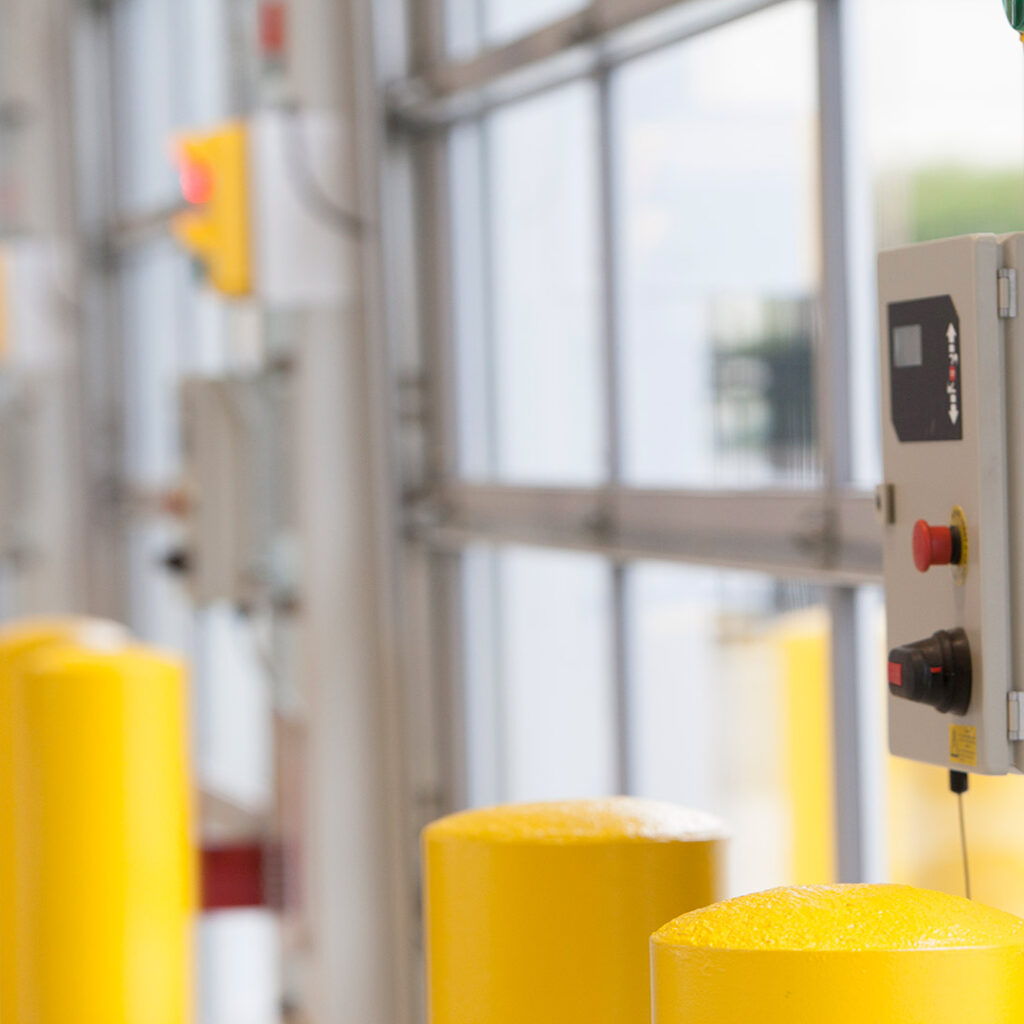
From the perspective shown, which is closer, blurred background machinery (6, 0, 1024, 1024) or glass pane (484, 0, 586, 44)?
blurred background machinery (6, 0, 1024, 1024)

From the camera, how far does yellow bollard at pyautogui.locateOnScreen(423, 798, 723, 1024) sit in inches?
84.4

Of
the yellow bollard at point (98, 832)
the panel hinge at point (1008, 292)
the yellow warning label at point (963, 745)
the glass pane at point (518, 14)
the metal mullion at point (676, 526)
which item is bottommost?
the yellow bollard at point (98, 832)

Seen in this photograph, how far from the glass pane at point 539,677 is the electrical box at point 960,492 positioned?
4.66 feet

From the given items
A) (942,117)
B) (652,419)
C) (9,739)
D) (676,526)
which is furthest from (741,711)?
(9,739)

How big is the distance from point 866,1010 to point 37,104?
5986 mm

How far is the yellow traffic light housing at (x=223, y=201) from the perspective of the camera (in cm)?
402

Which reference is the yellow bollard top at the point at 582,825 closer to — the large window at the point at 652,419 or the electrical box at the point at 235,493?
the large window at the point at 652,419

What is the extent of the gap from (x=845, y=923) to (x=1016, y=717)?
1.13ft

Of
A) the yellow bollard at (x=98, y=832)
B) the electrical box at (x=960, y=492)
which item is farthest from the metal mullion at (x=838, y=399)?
the yellow bollard at (x=98, y=832)

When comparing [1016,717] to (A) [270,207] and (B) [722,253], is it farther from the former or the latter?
(A) [270,207]

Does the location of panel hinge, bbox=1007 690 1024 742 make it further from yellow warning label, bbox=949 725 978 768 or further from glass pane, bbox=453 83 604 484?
glass pane, bbox=453 83 604 484

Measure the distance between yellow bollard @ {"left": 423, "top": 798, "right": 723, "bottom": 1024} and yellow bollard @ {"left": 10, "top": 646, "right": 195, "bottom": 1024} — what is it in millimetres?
1613

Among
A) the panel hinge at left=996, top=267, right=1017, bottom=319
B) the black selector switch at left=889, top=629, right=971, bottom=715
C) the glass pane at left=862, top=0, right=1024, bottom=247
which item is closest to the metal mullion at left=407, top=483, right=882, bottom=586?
the glass pane at left=862, top=0, right=1024, bottom=247

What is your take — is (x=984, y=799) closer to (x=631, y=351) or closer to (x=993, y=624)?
(x=993, y=624)
